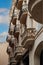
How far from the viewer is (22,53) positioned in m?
21.8

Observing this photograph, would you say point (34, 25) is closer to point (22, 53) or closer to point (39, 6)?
point (22, 53)

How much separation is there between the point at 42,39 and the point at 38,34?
0.71 m

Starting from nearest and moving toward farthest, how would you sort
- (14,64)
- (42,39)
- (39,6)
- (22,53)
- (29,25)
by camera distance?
(39,6)
(42,39)
(29,25)
(22,53)
(14,64)

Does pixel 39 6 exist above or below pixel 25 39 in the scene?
above

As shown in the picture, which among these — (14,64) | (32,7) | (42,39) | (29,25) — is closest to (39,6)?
(32,7)

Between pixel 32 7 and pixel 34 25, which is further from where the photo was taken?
pixel 34 25

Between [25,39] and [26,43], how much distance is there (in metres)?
0.29

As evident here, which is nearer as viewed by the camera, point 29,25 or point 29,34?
point 29,34

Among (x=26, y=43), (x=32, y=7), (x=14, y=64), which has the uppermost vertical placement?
(x=32, y=7)

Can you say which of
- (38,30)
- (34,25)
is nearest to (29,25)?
(34,25)

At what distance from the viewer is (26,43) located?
1784cm

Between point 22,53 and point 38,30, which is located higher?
point 38,30

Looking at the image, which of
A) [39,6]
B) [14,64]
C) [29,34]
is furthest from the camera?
[14,64]

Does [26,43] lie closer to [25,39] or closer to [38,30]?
[25,39]
